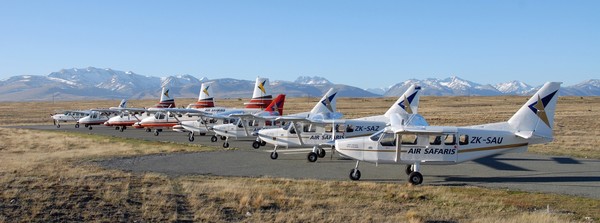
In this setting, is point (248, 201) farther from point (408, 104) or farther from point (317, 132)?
point (408, 104)

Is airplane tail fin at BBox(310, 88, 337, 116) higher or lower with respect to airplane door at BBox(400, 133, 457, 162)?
higher

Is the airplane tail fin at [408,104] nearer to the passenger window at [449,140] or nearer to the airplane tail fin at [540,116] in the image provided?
the airplane tail fin at [540,116]

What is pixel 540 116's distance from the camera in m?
19.9

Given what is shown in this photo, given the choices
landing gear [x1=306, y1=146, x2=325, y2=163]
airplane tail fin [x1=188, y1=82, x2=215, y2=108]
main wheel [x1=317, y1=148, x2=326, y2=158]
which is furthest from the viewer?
airplane tail fin [x1=188, y1=82, x2=215, y2=108]

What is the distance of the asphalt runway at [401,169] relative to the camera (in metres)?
18.7

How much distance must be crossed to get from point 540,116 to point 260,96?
30953 mm

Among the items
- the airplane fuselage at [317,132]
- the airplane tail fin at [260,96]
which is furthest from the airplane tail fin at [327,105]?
the airplane tail fin at [260,96]

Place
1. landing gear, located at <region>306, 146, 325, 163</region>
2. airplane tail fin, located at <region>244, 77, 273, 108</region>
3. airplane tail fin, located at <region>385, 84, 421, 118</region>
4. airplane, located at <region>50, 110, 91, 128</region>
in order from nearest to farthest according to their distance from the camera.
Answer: landing gear, located at <region>306, 146, 325, 163</region>, airplane tail fin, located at <region>385, 84, 421, 118</region>, airplane tail fin, located at <region>244, 77, 273, 108</region>, airplane, located at <region>50, 110, 91, 128</region>

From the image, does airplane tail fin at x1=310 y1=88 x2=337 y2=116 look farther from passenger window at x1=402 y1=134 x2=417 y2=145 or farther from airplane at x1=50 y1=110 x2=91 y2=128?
airplane at x1=50 y1=110 x2=91 y2=128

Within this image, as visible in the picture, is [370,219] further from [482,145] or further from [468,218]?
[482,145]

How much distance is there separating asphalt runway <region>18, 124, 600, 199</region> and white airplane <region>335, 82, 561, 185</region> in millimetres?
822

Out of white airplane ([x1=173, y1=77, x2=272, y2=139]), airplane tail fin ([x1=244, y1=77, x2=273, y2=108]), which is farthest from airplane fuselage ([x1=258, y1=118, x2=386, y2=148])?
airplane tail fin ([x1=244, y1=77, x2=273, y2=108])

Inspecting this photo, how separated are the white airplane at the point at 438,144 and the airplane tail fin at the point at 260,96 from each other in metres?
28.7

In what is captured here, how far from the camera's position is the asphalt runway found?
18.7m
